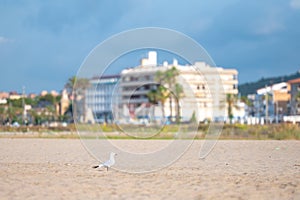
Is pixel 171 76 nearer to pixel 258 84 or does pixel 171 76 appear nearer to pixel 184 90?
pixel 184 90

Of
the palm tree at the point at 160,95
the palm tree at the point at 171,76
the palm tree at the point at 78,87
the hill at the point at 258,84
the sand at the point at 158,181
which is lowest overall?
the sand at the point at 158,181

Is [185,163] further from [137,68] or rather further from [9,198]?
[137,68]

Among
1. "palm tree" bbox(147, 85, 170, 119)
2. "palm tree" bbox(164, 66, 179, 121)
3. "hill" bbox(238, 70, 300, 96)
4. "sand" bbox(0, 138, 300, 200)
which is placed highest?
"hill" bbox(238, 70, 300, 96)

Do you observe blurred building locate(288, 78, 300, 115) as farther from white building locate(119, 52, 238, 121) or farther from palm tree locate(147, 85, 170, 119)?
palm tree locate(147, 85, 170, 119)

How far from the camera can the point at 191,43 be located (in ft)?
47.5

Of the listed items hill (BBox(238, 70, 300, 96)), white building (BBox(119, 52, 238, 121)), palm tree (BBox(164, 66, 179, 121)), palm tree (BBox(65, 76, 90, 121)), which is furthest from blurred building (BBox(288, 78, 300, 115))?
hill (BBox(238, 70, 300, 96))

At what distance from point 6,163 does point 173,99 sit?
60.3m

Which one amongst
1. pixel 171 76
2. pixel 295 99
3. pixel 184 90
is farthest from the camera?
pixel 295 99

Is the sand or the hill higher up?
the hill

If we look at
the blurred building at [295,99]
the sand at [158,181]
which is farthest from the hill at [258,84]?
the sand at [158,181]

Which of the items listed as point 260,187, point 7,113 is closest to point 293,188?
point 260,187

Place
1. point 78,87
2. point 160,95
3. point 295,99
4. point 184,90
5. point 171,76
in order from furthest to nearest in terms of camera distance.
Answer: point 295,99, point 160,95, point 184,90, point 171,76, point 78,87

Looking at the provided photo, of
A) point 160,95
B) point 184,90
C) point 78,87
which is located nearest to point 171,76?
point 184,90

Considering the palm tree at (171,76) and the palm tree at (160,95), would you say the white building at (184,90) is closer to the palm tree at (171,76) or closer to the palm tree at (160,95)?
the palm tree at (171,76)
